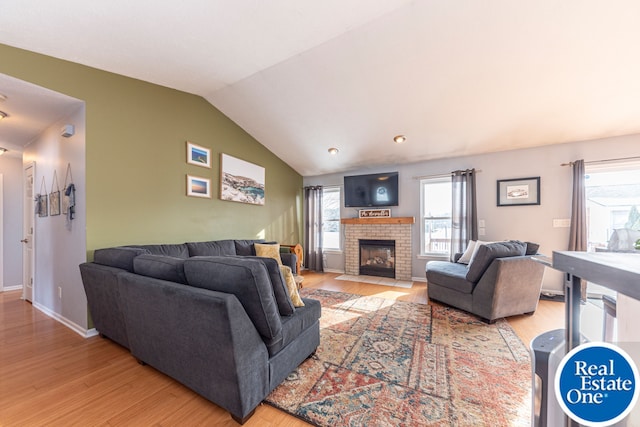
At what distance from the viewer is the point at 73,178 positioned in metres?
2.50

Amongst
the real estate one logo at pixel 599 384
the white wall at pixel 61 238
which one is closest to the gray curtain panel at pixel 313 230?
the white wall at pixel 61 238

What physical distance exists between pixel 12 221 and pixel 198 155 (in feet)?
11.1

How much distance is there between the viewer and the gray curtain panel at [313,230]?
552 cm

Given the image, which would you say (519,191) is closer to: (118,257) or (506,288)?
(506,288)

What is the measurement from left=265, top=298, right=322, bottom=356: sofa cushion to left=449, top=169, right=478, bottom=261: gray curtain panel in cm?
315

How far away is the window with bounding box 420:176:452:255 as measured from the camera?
445 cm

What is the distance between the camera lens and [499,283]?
2.55m

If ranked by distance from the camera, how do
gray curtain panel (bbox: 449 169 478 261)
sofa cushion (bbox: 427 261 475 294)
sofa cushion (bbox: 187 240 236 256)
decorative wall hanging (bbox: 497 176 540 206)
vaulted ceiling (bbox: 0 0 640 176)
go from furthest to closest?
gray curtain panel (bbox: 449 169 478 261)
decorative wall hanging (bbox: 497 176 540 206)
sofa cushion (bbox: 187 240 236 256)
sofa cushion (bbox: 427 261 475 294)
vaulted ceiling (bbox: 0 0 640 176)

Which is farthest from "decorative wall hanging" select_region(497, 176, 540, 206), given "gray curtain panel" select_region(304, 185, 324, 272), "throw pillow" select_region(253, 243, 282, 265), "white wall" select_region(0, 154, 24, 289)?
"white wall" select_region(0, 154, 24, 289)

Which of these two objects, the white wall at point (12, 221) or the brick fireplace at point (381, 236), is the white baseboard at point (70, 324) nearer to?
the white wall at point (12, 221)

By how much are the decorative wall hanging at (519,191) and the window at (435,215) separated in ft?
2.56

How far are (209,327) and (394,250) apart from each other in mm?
4113

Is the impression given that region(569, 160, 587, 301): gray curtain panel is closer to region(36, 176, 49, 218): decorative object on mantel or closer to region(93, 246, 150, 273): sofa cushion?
region(93, 246, 150, 273): sofa cushion

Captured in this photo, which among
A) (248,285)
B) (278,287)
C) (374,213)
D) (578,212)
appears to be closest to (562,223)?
(578,212)
